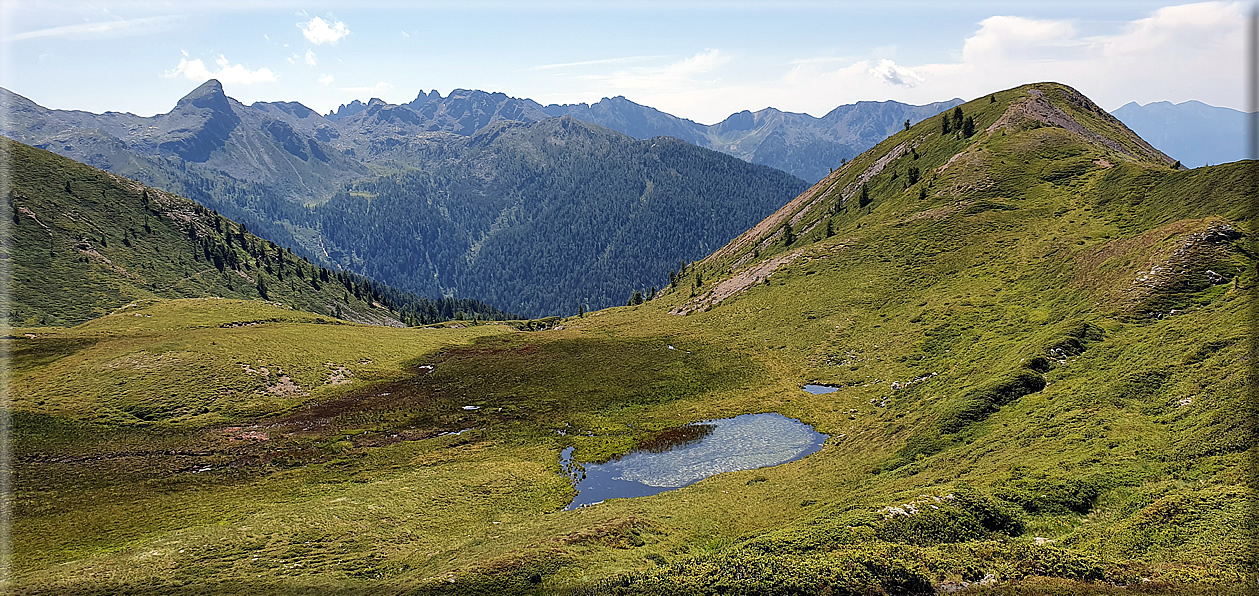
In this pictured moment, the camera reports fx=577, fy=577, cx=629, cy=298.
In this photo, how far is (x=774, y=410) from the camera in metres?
68.8

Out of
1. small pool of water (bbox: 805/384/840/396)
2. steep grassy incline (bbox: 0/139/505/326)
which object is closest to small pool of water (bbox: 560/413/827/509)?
small pool of water (bbox: 805/384/840/396)

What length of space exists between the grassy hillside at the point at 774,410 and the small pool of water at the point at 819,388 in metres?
1.37

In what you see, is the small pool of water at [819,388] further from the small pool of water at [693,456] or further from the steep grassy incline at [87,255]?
the steep grassy incline at [87,255]

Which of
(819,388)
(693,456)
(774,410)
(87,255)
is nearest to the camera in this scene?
(693,456)

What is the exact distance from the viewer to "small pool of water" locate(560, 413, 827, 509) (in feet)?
172

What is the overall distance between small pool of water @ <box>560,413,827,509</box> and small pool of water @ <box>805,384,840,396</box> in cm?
859

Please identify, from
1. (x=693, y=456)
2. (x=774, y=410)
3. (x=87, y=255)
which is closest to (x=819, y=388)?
(x=774, y=410)

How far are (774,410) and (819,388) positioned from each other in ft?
28.6

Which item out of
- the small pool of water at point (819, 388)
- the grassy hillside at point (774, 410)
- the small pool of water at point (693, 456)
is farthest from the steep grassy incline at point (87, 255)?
the small pool of water at point (819, 388)

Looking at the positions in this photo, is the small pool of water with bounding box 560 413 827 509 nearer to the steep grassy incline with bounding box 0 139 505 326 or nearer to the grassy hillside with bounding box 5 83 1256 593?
the grassy hillside with bounding box 5 83 1256 593

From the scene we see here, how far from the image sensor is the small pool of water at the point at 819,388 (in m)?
72.3

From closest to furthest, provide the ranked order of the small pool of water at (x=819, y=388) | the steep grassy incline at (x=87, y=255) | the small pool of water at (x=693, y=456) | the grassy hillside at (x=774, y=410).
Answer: the grassy hillside at (x=774, y=410) → the small pool of water at (x=693, y=456) → the small pool of water at (x=819, y=388) → the steep grassy incline at (x=87, y=255)

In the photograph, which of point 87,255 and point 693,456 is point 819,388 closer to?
point 693,456

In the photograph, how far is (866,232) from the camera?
116 meters
